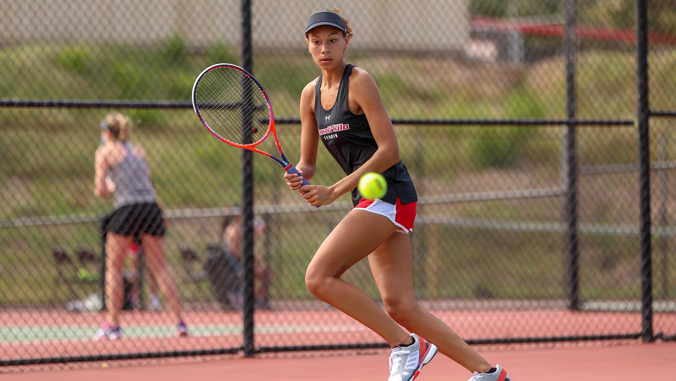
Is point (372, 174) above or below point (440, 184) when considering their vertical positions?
below

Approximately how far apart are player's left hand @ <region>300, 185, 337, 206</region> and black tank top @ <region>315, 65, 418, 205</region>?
31 centimetres

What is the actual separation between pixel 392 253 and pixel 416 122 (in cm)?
188

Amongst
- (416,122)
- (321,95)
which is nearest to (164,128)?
(416,122)

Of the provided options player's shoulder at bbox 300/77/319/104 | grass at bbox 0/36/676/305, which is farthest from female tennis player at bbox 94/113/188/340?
player's shoulder at bbox 300/77/319/104

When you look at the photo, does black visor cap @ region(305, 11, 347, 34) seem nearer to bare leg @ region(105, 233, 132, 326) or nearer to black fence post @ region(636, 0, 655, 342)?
black fence post @ region(636, 0, 655, 342)

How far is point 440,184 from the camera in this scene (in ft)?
51.2

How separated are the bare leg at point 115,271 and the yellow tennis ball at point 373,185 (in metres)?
3.59

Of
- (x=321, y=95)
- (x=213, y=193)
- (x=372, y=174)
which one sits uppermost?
(x=213, y=193)

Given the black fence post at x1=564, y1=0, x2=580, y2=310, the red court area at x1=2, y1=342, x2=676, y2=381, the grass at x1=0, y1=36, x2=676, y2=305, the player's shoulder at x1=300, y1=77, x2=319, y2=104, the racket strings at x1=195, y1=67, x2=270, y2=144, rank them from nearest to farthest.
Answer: the player's shoulder at x1=300, y1=77, x2=319, y2=104 → the racket strings at x1=195, y1=67, x2=270, y2=144 → the red court area at x1=2, y1=342, x2=676, y2=381 → the black fence post at x1=564, y1=0, x2=580, y2=310 → the grass at x1=0, y1=36, x2=676, y2=305

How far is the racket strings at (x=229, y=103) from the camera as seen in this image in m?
4.04

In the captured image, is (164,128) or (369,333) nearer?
(369,333)

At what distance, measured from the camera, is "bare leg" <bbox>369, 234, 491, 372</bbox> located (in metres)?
3.61

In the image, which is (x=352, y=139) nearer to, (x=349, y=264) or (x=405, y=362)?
(x=349, y=264)

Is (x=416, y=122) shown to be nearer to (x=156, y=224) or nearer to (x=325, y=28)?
(x=325, y=28)
